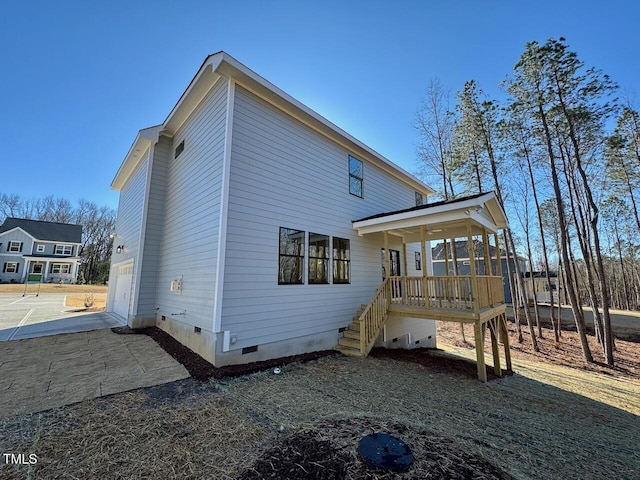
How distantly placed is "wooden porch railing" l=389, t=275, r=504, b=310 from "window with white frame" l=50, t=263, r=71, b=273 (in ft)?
126

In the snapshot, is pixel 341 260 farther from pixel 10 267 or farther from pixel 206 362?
pixel 10 267

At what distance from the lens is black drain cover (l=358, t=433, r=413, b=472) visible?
238 centimetres

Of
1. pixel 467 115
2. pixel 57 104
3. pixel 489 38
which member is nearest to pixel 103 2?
pixel 57 104

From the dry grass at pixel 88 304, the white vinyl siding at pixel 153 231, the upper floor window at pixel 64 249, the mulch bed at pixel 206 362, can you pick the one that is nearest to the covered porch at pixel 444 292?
the mulch bed at pixel 206 362

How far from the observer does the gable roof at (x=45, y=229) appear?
96.3 feet

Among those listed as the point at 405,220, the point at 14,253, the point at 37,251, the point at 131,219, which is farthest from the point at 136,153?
the point at 14,253

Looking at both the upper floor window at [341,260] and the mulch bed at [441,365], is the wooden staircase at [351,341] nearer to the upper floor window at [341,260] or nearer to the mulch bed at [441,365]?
the mulch bed at [441,365]

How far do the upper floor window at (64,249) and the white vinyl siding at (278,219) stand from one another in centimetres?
3748

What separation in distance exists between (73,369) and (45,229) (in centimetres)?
3786

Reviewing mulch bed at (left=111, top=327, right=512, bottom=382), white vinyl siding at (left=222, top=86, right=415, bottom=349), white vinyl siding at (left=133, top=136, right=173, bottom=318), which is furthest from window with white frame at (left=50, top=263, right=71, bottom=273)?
white vinyl siding at (left=222, top=86, right=415, bottom=349)

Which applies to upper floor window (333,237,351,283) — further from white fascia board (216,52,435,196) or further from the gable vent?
the gable vent

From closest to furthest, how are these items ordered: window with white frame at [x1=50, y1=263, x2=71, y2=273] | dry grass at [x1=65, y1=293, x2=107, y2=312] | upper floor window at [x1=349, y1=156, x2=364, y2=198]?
1. upper floor window at [x1=349, y1=156, x2=364, y2=198]
2. dry grass at [x1=65, y1=293, x2=107, y2=312]
3. window with white frame at [x1=50, y1=263, x2=71, y2=273]

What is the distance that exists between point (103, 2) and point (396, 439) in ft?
39.8

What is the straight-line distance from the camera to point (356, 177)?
9234mm
